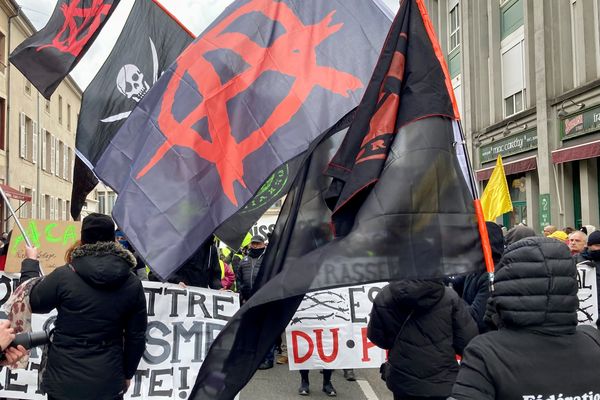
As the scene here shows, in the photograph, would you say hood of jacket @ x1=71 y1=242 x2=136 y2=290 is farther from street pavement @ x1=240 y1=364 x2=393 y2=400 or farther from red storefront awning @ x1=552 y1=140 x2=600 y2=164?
red storefront awning @ x1=552 y1=140 x2=600 y2=164

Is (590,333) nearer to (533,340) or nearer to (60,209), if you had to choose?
(533,340)

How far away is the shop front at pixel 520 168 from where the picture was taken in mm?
19625

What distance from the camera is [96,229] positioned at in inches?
149

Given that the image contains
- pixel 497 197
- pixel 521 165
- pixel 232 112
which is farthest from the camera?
pixel 521 165

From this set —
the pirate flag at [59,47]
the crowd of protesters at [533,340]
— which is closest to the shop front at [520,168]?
the pirate flag at [59,47]

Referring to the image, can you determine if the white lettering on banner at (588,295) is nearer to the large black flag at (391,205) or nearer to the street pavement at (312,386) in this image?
the street pavement at (312,386)

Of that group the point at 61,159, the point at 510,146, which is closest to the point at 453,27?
the point at 510,146

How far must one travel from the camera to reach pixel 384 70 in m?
3.19

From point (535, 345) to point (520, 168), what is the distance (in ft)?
62.7

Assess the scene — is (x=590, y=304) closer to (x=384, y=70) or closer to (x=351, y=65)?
(x=351, y=65)

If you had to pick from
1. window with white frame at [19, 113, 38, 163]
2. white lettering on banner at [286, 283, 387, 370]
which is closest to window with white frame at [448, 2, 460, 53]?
window with white frame at [19, 113, 38, 163]

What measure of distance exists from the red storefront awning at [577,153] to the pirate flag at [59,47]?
1296cm

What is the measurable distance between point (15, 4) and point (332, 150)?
29.3 meters

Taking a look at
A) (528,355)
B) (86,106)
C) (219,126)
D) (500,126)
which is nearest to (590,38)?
(500,126)
